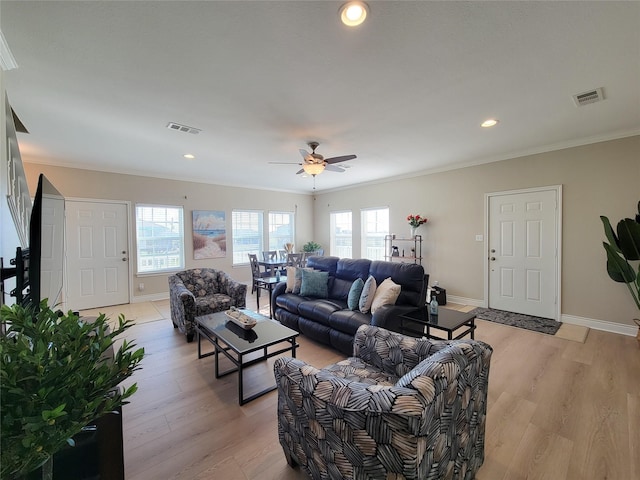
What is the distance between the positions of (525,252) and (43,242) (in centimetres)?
550

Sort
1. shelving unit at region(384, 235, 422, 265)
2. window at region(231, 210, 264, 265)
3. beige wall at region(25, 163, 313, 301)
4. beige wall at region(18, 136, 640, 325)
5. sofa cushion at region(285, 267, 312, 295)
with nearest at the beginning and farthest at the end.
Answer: beige wall at region(18, 136, 640, 325) → sofa cushion at region(285, 267, 312, 295) → beige wall at region(25, 163, 313, 301) → shelving unit at region(384, 235, 422, 265) → window at region(231, 210, 264, 265)

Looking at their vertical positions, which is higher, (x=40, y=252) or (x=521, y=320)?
(x=40, y=252)

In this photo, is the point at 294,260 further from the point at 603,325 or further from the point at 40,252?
the point at 603,325

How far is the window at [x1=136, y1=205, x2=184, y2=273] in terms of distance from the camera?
5.51m

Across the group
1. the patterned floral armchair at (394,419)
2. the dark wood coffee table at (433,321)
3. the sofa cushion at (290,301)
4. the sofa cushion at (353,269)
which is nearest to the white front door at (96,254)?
the sofa cushion at (290,301)

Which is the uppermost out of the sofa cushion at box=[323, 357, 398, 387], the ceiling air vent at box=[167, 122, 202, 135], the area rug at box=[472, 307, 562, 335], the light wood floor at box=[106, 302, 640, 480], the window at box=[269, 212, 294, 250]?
the ceiling air vent at box=[167, 122, 202, 135]

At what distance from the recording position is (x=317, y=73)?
2.14m

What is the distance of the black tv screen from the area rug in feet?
15.5

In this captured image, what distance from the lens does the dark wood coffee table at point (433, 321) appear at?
2525 mm

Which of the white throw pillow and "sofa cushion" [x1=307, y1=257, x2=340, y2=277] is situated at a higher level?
"sofa cushion" [x1=307, y1=257, x2=340, y2=277]

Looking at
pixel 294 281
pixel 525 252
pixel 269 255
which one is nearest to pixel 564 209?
pixel 525 252

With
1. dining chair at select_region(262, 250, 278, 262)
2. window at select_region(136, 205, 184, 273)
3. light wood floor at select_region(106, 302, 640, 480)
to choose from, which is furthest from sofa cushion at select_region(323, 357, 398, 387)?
window at select_region(136, 205, 184, 273)

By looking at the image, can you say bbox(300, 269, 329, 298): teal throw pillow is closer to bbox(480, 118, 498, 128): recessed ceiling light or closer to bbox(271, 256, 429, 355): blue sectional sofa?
bbox(271, 256, 429, 355): blue sectional sofa

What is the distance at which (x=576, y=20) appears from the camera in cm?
163
